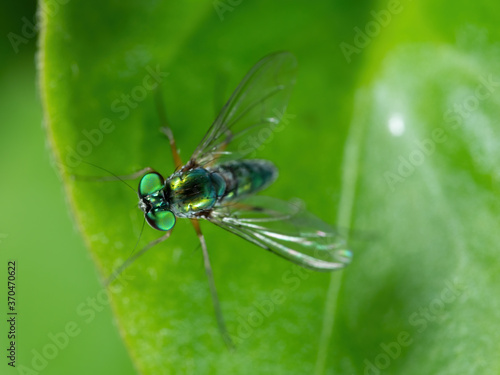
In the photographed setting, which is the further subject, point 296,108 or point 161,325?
point 296,108

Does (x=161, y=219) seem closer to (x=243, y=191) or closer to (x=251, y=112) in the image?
(x=243, y=191)

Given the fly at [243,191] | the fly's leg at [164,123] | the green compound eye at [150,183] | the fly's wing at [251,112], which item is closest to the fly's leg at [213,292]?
the fly at [243,191]

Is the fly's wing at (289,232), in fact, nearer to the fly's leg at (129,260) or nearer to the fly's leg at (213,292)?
the fly's leg at (213,292)

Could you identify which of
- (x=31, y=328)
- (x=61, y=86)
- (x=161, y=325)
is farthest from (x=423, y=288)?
(x=31, y=328)

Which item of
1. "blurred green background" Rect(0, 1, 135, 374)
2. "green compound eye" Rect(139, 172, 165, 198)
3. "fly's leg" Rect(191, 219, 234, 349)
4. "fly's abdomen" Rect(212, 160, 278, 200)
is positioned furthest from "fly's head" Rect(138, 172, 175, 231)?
"blurred green background" Rect(0, 1, 135, 374)

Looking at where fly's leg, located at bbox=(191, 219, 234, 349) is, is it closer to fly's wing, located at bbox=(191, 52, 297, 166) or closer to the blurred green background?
fly's wing, located at bbox=(191, 52, 297, 166)

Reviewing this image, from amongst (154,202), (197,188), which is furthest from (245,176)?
(154,202)

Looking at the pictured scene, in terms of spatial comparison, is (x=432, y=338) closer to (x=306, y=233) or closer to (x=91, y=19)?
(x=306, y=233)
